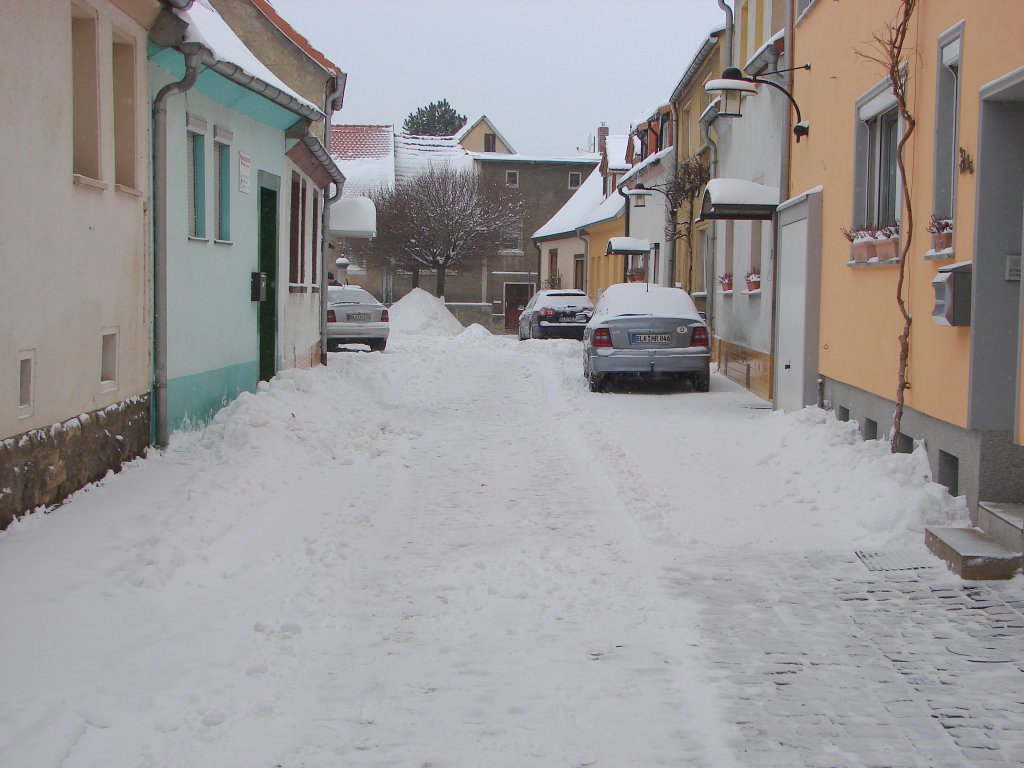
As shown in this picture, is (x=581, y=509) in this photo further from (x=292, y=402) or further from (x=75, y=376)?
(x=292, y=402)

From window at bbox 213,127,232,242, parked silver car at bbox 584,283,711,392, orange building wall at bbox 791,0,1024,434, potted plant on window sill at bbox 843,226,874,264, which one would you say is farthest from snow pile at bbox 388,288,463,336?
potted plant on window sill at bbox 843,226,874,264

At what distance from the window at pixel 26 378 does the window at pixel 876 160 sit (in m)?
6.57

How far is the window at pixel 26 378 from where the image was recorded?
21.4 ft

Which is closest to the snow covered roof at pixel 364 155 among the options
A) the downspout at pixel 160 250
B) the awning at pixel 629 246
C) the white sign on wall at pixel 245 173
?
the awning at pixel 629 246

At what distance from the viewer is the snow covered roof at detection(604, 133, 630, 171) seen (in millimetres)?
40112

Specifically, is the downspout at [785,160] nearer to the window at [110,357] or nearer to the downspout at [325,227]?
the window at [110,357]

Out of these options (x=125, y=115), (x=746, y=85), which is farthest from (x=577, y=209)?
(x=125, y=115)

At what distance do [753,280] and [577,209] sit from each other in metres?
32.5

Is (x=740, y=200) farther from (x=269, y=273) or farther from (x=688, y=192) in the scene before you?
(x=688, y=192)

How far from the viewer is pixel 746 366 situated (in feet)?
52.7

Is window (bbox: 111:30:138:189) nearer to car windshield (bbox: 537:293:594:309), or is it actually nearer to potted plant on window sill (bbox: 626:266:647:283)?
car windshield (bbox: 537:293:594:309)

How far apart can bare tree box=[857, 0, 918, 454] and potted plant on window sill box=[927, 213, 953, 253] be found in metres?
0.51

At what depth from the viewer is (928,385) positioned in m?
7.50

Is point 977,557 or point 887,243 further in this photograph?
point 887,243
